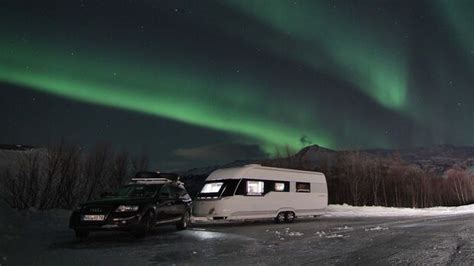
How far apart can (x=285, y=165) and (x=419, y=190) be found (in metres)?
47.0

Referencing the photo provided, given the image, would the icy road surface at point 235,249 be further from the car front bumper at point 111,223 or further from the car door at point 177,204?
the car door at point 177,204

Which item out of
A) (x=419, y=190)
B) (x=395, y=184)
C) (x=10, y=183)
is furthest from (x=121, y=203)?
(x=419, y=190)

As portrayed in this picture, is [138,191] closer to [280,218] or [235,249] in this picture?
[235,249]

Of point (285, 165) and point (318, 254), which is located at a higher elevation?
point (285, 165)

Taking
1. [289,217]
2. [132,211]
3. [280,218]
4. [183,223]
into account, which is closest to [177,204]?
[183,223]

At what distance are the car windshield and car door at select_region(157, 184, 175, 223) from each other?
246mm

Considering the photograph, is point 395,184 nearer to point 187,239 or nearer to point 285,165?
point 285,165

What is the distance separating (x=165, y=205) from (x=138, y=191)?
1.05m

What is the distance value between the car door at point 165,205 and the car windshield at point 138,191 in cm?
25

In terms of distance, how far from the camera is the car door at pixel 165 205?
14700mm

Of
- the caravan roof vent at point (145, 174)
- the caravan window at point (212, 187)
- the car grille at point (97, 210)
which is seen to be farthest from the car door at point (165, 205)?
the caravan window at point (212, 187)

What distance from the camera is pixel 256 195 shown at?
20953 millimetres

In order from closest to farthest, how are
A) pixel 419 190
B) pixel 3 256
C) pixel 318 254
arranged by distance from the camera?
pixel 3 256, pixel 318 254, pixel 419 190

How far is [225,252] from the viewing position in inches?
413
